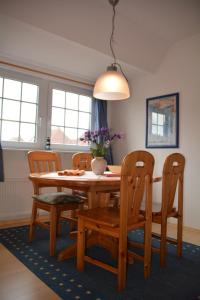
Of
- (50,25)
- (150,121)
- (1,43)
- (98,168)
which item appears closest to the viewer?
(98,168)

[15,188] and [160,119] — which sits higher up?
[160,119]

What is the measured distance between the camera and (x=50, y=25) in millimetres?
2541

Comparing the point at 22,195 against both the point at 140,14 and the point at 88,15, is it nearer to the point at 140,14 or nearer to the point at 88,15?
the point at 88,15

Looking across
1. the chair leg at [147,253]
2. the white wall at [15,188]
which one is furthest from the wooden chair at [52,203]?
the chair leg at [147,253]

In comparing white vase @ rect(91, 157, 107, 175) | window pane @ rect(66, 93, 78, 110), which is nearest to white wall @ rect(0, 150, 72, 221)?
window pane @ rect(66, 93, 78, 110)

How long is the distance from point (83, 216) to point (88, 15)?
2160 millimetres

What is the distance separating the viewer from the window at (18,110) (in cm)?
328

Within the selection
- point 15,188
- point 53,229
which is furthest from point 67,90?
point 53,229

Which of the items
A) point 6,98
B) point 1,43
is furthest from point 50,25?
point 6,98

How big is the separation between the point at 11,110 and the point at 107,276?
8.21 ft

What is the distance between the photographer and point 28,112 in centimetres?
350

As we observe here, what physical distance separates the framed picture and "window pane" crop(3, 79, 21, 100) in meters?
1.91

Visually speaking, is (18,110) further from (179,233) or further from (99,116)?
(179,233)

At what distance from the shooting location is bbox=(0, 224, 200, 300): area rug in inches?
61.8
